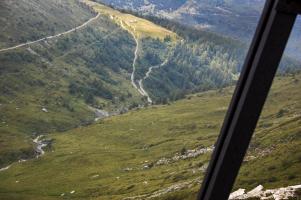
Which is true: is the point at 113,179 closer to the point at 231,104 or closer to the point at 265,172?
the point at 265,172

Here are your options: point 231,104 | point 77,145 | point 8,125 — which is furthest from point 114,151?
point 231,104

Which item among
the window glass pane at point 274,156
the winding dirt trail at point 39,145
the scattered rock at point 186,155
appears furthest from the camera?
the winding dirt trail at point 39,145

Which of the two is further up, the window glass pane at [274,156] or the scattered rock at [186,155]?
the window glass pane at [274,156]

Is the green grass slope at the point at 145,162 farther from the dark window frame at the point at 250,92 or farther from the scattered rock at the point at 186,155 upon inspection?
the dark window frame at the point at 250,92

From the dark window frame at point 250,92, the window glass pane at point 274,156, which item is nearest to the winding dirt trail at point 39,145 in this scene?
the window glass pane at point 274,156

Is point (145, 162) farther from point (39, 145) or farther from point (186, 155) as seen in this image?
point (39, 145)

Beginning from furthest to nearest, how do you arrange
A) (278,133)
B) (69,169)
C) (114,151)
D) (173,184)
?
1. (114,151)
2. (69,169)
3. (278,133)
4. (173,184)
